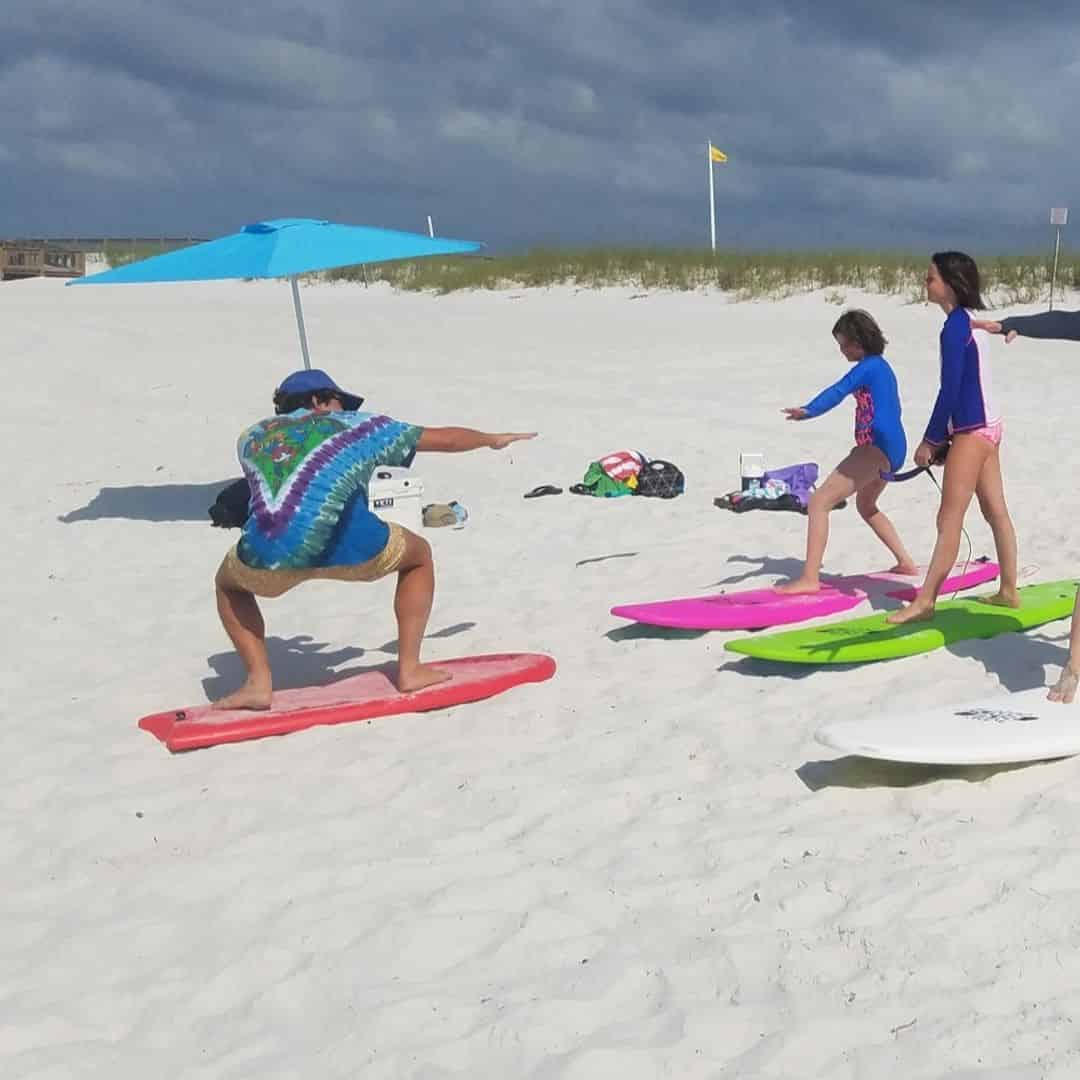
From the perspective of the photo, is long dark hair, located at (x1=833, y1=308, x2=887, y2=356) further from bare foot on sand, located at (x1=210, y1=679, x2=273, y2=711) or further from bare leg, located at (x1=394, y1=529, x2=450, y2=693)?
bare foot on sand, located at (x1=210, y1=679, x2=273, y2=711)

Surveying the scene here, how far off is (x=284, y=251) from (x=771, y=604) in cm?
425

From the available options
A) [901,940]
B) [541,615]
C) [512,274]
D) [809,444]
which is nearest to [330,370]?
[809,444]

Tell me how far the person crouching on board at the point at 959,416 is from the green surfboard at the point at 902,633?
171 mm

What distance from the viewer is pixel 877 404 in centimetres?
607

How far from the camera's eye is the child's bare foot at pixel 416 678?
5.15 metres

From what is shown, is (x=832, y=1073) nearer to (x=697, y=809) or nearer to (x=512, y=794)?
(x=697, y=809)

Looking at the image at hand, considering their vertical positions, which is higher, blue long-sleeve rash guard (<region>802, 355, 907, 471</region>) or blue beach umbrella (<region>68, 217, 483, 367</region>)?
blue beach umbrella (<region>68, 217, 483, 367</region>)

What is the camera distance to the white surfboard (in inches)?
152

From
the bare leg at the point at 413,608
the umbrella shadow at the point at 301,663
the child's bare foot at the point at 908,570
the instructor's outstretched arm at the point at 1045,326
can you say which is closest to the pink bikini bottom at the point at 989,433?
the instructor's outstretched arm at the point at 1045,326

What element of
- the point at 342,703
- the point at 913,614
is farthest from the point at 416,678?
the point at 913,614

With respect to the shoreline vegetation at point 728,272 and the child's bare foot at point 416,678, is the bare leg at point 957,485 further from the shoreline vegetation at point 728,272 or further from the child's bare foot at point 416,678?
the shoreline vegetation at point 728,272

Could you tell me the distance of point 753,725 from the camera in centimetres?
471

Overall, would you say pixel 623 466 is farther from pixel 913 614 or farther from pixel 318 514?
pixel 318 514

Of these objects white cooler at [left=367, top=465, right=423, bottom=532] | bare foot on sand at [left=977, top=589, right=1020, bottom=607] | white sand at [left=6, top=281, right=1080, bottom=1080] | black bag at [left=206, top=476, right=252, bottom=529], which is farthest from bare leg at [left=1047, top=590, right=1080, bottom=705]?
black bag at [left=206, top=476, right=252, bottom=529]
